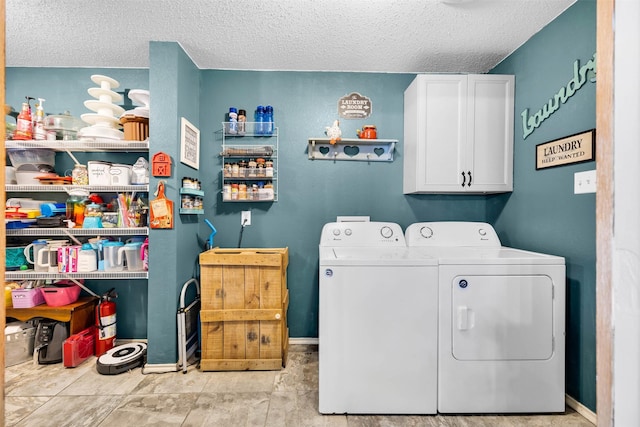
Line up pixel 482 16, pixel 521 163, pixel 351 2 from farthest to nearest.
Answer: pixel 521 163 → pixel 482 16 → pixel 351 2

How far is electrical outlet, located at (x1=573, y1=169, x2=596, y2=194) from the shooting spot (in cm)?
168

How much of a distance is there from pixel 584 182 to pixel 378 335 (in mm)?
1520

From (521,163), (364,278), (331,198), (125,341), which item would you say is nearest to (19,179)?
(125,341)

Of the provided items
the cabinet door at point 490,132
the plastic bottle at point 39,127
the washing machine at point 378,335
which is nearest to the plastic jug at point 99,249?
the plastic bottle at point 39,127

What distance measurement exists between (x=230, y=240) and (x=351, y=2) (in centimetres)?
207

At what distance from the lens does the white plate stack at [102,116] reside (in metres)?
2.25

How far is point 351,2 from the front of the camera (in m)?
1.85

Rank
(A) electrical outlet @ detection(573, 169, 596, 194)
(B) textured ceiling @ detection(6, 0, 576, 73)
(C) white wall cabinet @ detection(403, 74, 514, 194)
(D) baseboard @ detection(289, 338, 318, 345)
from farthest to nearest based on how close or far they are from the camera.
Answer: (D) baseboard @ detection(289, 338, 318, 345)
(C) white wall cabinet @ detection(403, 74, 514, 194)
(B) textured ceiling @ detection(6, 0, 576, 73)
(A) electrical outlet @ detection(573, 169, 596, 194)

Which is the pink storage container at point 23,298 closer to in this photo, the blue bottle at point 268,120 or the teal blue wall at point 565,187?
the blue bottle at point 268,120

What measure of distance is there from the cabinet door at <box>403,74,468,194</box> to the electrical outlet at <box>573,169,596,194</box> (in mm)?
737

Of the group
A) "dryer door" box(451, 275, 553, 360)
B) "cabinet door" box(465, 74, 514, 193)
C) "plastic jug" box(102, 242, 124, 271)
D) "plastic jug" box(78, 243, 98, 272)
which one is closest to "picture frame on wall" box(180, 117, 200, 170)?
"plastic jug" box(102, 242, 124, 271)

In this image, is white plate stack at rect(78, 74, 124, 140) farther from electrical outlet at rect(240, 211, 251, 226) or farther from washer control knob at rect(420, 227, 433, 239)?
washer control knob at rect(420, 227, 433, 239)

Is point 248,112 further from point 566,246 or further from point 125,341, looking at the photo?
point 566,246

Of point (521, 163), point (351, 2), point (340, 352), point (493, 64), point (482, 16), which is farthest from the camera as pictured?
point (493, 64)
